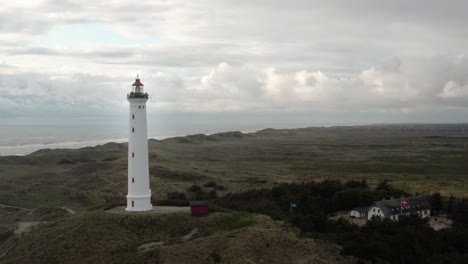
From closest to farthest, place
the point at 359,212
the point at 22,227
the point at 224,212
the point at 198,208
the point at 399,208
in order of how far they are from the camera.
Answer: the point at 198,208 → the point at 224,212 → the point at 359,212 → the point at 399,208 → the point at 22,227

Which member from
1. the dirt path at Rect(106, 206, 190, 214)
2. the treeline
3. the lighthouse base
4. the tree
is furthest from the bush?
the tree

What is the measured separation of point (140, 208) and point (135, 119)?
6757 millimetres

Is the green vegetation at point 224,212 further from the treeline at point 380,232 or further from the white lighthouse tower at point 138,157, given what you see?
the white lighthouse tower at point 138,157

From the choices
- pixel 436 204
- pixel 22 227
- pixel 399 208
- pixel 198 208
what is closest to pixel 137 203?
pixel 198 208

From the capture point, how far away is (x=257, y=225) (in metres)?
30.1

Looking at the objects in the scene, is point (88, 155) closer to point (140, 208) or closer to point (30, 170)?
point (30, 170)

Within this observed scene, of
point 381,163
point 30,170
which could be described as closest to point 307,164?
point 381,163

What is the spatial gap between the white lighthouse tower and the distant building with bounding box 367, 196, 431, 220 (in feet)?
60.9

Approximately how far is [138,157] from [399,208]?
22.5 m

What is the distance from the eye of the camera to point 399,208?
40906mm

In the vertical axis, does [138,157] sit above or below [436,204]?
above

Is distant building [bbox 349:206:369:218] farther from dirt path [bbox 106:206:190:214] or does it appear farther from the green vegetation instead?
dirt path [bbox 106:206:190:214]

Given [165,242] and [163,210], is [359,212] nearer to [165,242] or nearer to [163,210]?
[163,210]

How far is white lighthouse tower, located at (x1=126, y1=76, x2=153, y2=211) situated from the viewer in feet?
118
